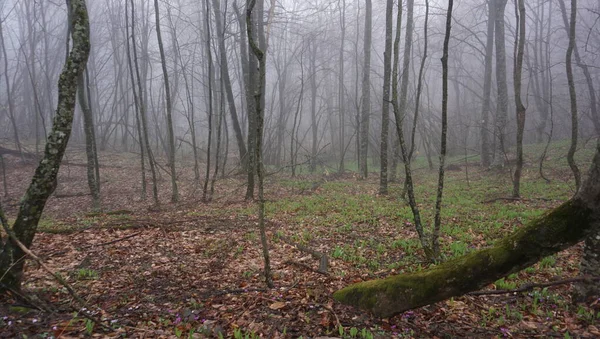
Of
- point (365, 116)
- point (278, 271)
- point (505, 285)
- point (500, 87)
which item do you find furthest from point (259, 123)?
point (500, 87)

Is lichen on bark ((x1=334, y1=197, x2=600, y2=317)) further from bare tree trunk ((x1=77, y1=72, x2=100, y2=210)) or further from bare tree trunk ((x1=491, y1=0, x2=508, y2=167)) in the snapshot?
bare tree trunk ((x1=491, y1=0, x2=508, y2=167))

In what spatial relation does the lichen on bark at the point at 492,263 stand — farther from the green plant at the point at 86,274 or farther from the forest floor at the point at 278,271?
the green plant at the point at 86,274

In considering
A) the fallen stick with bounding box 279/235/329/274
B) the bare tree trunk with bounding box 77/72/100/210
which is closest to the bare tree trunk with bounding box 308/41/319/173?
the bare tree trunk with bounding box 77/72/100/210

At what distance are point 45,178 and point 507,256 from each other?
214 inches

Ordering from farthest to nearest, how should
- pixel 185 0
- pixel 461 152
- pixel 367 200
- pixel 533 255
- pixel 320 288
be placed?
pixel 185 0 < pixel 461 152 < pixel 367 200 < pixel 320 288 < pixel 533 255

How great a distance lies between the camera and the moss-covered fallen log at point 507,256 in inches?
120

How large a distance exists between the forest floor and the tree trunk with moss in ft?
1.30

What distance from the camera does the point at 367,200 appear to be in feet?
38.2

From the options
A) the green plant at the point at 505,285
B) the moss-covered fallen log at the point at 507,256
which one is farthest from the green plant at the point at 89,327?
the green plant at the point at 505,285

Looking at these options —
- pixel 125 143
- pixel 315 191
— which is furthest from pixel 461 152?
pixel 125 143

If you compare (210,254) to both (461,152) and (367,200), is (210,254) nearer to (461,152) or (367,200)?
(367,200)

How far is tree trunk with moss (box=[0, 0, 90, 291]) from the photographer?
4.34 meters

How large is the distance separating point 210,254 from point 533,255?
5.39 meters

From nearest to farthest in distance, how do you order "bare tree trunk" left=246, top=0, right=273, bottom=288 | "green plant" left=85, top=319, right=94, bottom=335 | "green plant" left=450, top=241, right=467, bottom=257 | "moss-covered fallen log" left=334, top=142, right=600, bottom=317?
"moss-covered fallen log" left=334, top=142, right=600, bottom=317, "green plant" left=85, top=319, right=94, bottom=335, "bare tree trunk" left=246, top=0, right=273, bottom=288, "green plant" left=450, top=241, right=467, bottom=257
